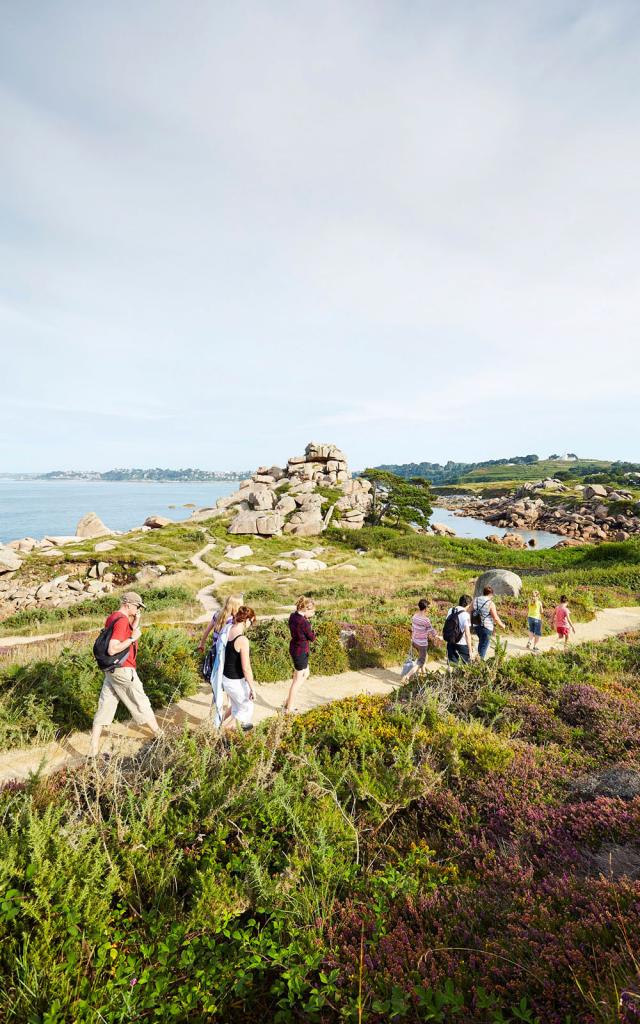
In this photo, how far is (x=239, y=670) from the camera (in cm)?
701

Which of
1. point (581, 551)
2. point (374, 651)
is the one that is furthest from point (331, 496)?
point (374, 651)

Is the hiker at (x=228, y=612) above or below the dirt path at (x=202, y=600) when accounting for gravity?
above

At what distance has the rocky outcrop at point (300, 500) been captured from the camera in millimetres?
56375

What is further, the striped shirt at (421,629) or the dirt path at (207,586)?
the dirt path at (207,586)

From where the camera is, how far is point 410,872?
162 inches

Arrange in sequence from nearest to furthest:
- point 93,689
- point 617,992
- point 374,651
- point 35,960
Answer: point 617,992 → point 35,960 → point 93,689 → point 374,651

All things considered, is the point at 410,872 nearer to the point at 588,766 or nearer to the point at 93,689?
the point at 588,766

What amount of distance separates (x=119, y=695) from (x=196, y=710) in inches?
91.0

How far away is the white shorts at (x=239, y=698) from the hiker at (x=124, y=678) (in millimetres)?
1212

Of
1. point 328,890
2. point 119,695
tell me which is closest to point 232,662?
point 119,695

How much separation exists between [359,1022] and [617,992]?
1382mm

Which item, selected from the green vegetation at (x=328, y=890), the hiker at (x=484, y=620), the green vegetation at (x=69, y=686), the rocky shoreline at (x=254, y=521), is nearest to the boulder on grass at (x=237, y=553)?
the rocky shoreline at (x=254, y=521)

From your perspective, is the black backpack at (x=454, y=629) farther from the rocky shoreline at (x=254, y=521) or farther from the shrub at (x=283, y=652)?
the rocky shoreline at (x=254, y=521)

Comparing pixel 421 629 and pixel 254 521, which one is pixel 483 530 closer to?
pixel 254 521
